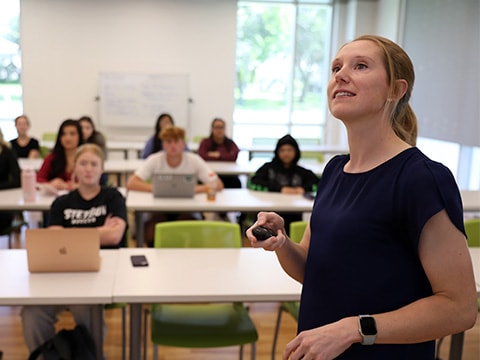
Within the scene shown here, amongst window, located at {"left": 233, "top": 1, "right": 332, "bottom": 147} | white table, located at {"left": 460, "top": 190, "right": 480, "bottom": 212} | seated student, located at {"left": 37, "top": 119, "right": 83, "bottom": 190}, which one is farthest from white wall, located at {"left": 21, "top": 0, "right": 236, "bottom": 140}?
white table, located at {"left": 460, "top": 190, "right": 480, "bottom": 212}

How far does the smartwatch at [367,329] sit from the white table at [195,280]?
1.09 meters

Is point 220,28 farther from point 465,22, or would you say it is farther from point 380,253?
point 380,253

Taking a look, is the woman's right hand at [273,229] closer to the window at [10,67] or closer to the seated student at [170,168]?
the seated student at [170,168]

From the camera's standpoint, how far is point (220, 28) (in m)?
8.88

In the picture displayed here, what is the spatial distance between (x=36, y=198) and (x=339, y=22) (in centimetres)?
711

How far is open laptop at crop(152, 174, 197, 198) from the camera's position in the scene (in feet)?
12.6

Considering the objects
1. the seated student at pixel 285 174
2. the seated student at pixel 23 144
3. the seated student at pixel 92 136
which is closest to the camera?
the seated student at pixel 285 174

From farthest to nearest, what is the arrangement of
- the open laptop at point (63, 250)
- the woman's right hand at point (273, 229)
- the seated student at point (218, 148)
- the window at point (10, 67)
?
the window at point (10, 67) → the seated student at point (218, 148) → the open laptop at point (63, 250) → the woman's right hand at point (273, 229)

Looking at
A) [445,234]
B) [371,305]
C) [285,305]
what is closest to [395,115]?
[445,234]

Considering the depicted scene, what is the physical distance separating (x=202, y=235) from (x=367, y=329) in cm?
184

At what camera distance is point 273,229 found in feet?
3.92

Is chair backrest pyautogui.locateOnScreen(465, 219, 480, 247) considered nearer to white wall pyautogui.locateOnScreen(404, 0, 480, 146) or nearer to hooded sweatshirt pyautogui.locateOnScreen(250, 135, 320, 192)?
hooded sweatshirt pyautogui.locateOnScreen(250, 135, 320, 192)

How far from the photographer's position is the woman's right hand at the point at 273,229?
114cm

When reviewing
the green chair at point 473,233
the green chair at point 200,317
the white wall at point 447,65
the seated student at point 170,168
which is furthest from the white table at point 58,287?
the white wall at point 447,65
